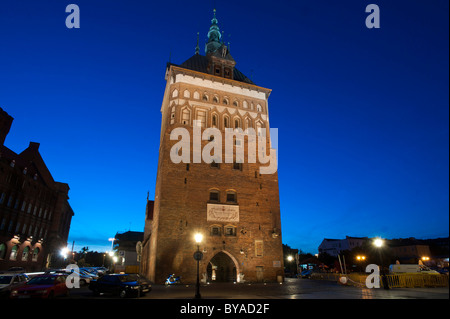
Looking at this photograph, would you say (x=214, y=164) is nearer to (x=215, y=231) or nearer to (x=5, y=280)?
(x=215, y=231)

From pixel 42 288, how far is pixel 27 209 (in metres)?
37.5

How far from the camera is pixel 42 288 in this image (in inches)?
523

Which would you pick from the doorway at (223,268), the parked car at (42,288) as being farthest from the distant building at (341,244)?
the parked car at (42,288)

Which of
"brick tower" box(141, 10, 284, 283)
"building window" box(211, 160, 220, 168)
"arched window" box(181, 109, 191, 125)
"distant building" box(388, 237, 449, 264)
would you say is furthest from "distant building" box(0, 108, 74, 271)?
"distant building" box(388, 237, 449, 264)

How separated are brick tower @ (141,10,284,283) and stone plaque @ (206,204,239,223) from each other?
103 millimetres

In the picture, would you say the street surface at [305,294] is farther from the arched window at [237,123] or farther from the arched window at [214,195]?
the arched window at [237,123]

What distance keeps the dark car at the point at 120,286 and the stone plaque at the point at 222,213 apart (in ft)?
39.6

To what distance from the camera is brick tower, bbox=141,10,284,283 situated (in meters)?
26.4

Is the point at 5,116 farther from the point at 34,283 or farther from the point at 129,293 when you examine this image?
the point at 129,293

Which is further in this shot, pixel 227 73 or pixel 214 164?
pixel 227 73

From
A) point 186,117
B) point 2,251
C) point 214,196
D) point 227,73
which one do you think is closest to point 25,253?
point 2,251

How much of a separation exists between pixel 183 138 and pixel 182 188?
5.94m

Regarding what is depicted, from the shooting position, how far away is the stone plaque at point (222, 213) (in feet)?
92.1
